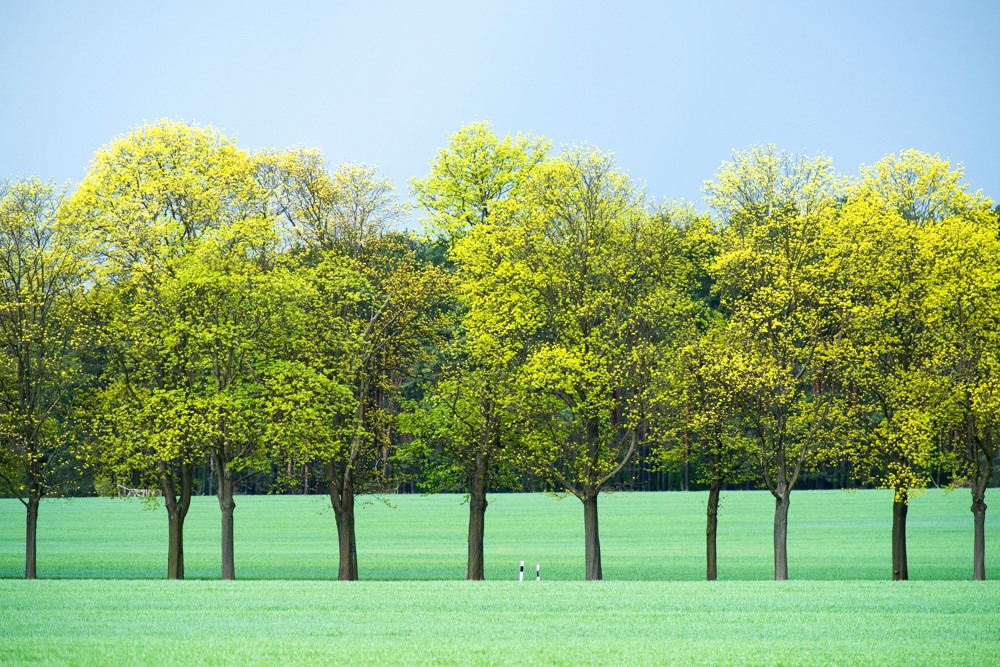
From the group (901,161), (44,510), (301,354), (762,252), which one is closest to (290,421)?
(301,354)

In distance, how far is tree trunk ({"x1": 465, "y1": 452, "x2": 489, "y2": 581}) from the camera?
43938 mm

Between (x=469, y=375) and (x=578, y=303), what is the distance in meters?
4.98

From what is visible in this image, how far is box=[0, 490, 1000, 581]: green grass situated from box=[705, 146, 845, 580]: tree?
1222cm

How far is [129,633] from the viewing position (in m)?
22.8

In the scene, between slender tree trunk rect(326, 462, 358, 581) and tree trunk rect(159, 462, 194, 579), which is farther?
slender tree trunk rect(326, 462, 358, 581)

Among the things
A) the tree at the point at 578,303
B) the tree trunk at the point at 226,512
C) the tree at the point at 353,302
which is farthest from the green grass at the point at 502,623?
the tree at the point at 353,302

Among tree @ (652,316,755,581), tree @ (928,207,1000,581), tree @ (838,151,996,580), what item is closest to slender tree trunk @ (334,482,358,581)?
tree @ (652,316,755,581)

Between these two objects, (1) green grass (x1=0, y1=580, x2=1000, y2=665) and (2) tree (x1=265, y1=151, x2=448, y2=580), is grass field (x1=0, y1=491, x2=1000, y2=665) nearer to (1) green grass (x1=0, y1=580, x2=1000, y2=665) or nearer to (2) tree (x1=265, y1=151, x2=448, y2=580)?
(1) green grass (x1=0, y1=580, x2=1000, y2=665)

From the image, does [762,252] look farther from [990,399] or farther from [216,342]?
[216,342]

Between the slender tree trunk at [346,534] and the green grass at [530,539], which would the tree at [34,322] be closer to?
the slender tree trunk at [346,534]

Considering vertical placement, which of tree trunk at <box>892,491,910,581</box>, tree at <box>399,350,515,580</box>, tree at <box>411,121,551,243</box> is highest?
tree at <box>411,121,551,243</box>

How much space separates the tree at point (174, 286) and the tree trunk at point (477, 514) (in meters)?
8.85

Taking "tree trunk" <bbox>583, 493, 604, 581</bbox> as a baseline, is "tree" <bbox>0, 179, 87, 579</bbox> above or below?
above

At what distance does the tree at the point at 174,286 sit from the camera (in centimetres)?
4059
